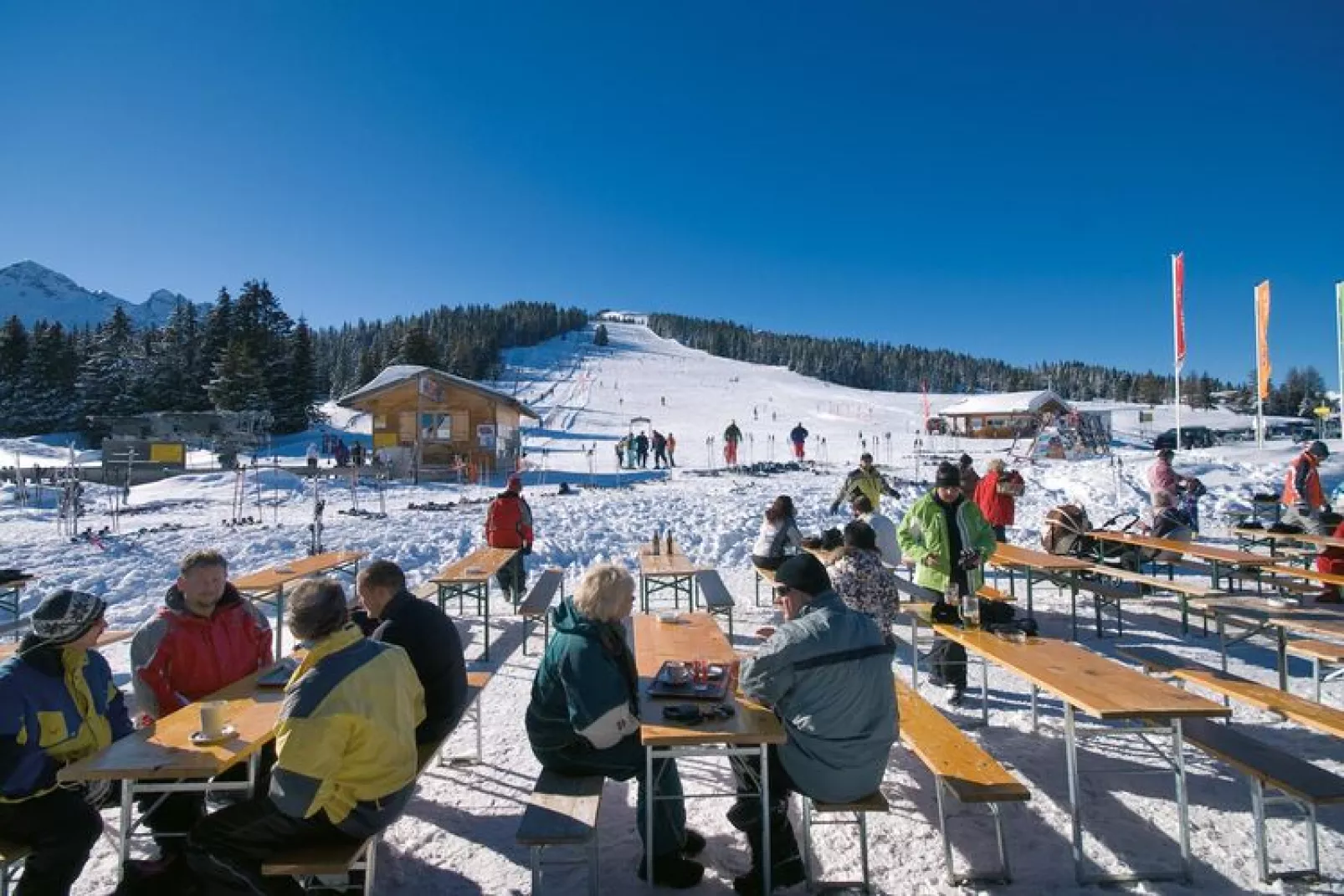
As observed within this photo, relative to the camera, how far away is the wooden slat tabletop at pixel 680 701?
2979 mm

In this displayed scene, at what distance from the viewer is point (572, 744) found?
130 inches

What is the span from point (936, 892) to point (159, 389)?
171 feet

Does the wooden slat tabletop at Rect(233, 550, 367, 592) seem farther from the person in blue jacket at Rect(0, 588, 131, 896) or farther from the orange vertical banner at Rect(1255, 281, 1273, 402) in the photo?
the orange vertical banner at Rect(1255, 281, 1273, 402)

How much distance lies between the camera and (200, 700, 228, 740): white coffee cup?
9.73 ft

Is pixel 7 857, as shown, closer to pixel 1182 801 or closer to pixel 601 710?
pixel 601 710

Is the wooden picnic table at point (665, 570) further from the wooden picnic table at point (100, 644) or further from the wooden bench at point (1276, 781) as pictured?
the wooden bench at point (1276, 781)

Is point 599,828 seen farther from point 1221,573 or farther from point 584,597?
point 1221,573

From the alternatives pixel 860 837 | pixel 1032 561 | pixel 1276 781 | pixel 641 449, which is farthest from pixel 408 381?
pixel 1276 781

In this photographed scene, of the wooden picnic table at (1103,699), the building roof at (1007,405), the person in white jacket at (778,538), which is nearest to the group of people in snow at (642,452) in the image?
the person in white jacket at (778,538)

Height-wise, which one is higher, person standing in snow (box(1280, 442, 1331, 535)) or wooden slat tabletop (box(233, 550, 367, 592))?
person standing in snow (box(1280, 442, 1331, 535))

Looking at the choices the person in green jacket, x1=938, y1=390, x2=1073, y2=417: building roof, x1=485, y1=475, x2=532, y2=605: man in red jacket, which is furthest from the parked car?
x1=485, y1=475, x2=532, y2=605: man in red jacket

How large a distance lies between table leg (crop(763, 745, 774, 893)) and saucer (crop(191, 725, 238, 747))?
2.32 meters

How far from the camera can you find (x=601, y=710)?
10.1 feet

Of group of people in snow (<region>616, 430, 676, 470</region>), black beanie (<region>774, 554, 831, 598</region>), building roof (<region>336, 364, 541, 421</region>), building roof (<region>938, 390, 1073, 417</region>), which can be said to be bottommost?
black beanie (<region>774, 554, 831, 598</region>)
